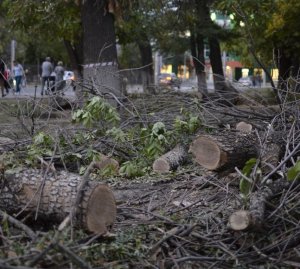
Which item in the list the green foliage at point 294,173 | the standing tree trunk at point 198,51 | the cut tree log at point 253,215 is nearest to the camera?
the cut tree log at point 253,215

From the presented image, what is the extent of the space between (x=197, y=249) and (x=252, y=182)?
0.67 meters

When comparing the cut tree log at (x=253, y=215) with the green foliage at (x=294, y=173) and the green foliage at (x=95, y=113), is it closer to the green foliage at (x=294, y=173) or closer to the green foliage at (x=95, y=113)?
the green foliage at (x=294, y=173)

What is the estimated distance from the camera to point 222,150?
19.7 ft

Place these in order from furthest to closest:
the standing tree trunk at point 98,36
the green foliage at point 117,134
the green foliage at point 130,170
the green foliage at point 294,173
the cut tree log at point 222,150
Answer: the standing tree trunk at point 98,36 < the green foliage at point 117,134 < the green foliage at point 130,170 < the cut tree log at point 222,150 < the green foliage at point 294,173

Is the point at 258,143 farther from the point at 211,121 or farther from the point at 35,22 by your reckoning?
the point at 35,22

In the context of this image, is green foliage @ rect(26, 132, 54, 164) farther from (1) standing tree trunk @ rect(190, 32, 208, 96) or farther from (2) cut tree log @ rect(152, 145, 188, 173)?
(1) standing tree trunk @ rect(190, 32, 208, 96)

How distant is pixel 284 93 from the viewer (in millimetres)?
7672

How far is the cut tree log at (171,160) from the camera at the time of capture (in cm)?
687

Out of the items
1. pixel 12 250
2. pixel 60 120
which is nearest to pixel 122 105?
pixel 60 120

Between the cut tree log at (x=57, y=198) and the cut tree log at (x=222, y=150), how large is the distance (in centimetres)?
179

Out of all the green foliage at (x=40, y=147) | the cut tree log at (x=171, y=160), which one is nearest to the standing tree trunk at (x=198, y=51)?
the cut tree log at (x=171, y=160)

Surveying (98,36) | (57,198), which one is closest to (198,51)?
(98,36)

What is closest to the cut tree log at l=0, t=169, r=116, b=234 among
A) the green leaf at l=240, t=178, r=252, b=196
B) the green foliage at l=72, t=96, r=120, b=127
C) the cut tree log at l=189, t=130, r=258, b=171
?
the green leaf at l=240, t=178, r=252, b=196

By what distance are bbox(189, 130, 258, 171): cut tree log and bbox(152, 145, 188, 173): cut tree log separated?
0.77 metres
